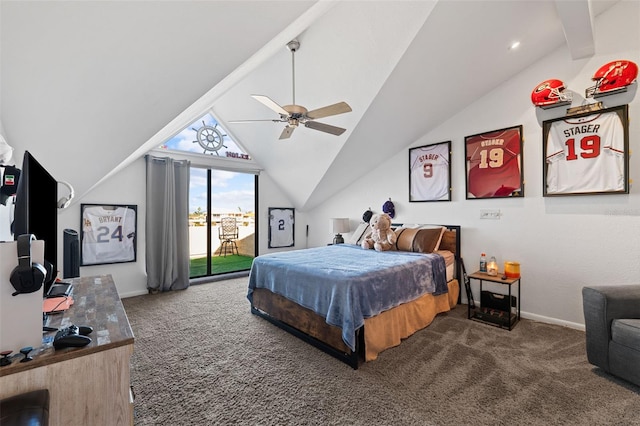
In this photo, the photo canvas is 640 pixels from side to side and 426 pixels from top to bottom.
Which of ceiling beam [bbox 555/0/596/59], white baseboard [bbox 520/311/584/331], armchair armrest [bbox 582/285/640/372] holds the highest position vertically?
ceiling beam [bbox 555/0/596/59]

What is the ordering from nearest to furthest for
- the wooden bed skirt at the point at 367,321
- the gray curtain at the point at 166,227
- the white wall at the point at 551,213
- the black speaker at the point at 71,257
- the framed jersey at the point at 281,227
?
1. the wooden bed skirt at the point at 367,321
2. the black speaker at the point at 71,257
3. the white wall at the point at 551,213
4. the gray curtain at the point at 166,227
5. the framed jersey at the point at 281,227

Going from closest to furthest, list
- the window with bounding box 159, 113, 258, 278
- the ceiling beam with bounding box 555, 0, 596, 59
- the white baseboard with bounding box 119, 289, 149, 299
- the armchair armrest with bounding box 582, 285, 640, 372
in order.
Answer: the armchair armrest with bounding box 582, 285, 640, 372
the ceiling beam with bounding box 555, 0, 596, 59
the white baseboard with bounding box 119, 289, 149, 299
the window with bounding box 159, 113, 258, 278

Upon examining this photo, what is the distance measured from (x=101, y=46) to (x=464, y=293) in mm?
4272

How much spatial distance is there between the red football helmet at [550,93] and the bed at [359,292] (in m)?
1.76

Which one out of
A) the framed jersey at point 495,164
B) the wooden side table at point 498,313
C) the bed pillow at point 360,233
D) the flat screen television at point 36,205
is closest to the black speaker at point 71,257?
the flat screen television at point 36,205

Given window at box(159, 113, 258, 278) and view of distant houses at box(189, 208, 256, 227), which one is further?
view of distant houses at box(189, 208, 256, 227)

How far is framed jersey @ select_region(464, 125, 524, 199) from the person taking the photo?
10.6 feet

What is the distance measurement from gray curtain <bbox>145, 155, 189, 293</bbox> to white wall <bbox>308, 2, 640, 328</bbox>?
3900 mm

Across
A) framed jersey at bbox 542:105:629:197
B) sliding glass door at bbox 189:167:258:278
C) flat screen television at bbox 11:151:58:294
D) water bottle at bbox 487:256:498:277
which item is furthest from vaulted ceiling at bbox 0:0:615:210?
water bottle at bbox 487:256:498:277

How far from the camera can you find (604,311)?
1986 millimetres

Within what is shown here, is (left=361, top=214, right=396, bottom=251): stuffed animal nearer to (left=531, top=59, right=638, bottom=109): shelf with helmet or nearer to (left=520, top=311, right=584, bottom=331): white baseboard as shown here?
(left=520, top=311, right=584, bottom=331): white baseboard

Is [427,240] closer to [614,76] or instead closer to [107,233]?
[614,76]

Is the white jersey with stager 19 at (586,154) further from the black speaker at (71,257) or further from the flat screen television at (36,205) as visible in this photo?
the black speaker at (71,257)

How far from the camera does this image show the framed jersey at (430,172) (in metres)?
3.84
